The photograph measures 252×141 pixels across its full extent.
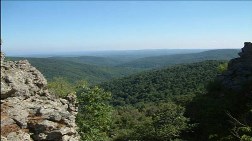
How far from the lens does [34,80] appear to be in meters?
25.8

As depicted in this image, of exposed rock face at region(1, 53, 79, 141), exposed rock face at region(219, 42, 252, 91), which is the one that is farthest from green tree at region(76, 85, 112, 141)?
exposed rock face at region(219, 42, 252, 91)

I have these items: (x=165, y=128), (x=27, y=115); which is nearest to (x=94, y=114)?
(x=165, y=128)

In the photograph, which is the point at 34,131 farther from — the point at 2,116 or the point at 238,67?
the point at 238,67

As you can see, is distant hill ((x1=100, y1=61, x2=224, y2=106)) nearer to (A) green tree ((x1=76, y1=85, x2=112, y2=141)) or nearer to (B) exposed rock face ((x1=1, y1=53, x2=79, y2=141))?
(A) green tree ((x1=76, y1=85, x2=112, y2=141))

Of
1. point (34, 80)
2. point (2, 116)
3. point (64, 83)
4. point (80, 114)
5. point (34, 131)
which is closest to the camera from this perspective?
point (2, 116)

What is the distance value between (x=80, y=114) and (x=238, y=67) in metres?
33.5

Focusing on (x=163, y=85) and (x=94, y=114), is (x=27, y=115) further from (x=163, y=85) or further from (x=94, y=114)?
(x=163, y=85)

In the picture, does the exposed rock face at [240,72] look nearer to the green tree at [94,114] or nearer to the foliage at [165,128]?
the foliage at [165,128]

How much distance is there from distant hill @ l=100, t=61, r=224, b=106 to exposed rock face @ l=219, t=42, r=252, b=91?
1060 inches

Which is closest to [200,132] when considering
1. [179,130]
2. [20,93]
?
[179,130]

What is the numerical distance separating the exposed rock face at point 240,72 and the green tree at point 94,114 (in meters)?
27.4

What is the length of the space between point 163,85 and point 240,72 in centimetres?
6710

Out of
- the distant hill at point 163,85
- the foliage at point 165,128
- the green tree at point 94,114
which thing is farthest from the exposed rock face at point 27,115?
the distant hill at point 163,85

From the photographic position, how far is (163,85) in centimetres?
12656
